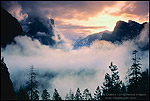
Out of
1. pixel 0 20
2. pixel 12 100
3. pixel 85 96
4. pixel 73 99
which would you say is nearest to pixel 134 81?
pixel 12 100

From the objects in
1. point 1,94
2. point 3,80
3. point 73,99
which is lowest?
point 73,99

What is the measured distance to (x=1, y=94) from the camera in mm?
23469

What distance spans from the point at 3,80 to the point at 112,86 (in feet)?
72.2

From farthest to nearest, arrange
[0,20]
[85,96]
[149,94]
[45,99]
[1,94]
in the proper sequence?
[0,20] → [85,96] → [45,99] → [149,94] → [1,94]

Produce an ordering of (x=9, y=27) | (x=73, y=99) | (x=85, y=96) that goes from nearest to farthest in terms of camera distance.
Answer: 1. (x=85, y=96)
2. (x=73, y=99)
3. (x=9, y=27)

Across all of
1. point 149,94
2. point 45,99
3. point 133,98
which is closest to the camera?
point 133,98

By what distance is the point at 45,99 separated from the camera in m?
57.8

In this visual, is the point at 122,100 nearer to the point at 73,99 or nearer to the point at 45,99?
the point at 45,99

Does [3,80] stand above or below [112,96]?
above

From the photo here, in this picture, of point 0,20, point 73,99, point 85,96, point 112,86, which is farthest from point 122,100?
point 0,20

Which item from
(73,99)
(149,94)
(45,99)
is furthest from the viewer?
(73,99)

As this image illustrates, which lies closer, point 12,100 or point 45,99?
point 12,100

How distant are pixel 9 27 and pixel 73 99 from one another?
6620 inches

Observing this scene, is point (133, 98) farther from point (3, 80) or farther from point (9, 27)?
point (9, 27)
